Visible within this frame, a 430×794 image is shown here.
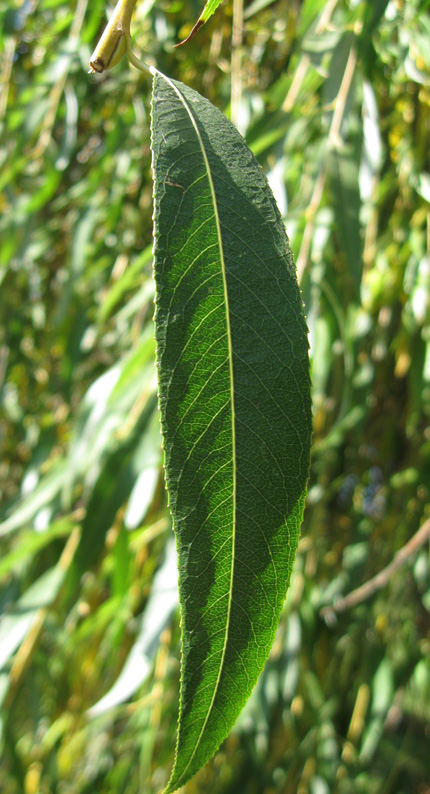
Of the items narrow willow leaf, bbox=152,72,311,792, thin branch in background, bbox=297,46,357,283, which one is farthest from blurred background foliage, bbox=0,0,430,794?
narrow willow leaf, bbox=152,72,311,792

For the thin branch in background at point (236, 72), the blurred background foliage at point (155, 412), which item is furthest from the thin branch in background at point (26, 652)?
the thin branch in background at point (236, 72)

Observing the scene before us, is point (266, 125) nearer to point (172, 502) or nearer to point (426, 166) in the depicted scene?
point (426, 166)

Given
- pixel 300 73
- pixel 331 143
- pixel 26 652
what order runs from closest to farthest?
pixel 331 143 < pixel 300 73 < pixel 26 652

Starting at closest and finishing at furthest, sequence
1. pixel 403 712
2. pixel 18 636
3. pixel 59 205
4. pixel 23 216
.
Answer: pixel 18 636
pixel 23 216
pixel 59 205
pixel 403 712

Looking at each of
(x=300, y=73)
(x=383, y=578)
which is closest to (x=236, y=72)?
(x=300, y=73)

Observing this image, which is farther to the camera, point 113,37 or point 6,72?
point 6,72

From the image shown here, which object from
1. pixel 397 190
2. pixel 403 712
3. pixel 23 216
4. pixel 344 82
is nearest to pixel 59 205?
pixel 23 216

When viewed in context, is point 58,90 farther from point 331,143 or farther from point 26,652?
point 26,652

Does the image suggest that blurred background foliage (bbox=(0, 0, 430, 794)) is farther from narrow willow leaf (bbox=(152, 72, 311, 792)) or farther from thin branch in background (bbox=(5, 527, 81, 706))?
narrow willow leaf (bbox=(152, 72, 311, 792))
